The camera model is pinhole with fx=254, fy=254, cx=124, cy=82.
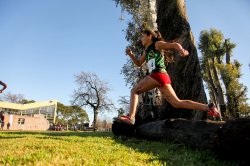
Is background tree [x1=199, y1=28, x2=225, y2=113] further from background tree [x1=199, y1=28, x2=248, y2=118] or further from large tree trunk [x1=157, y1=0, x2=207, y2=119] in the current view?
large tree trunk [x1=157, y1=0, x2=207, y2=119]

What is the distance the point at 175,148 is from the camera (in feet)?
16.2

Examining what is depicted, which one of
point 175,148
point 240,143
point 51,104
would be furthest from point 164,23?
point 51,104

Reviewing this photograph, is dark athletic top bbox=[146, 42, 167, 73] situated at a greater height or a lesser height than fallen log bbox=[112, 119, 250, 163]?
greater

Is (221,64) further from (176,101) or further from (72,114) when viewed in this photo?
(72,114)

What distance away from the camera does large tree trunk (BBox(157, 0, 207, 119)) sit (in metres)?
8.44

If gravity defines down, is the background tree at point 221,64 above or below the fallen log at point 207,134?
above

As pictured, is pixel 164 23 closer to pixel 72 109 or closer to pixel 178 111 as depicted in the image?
pixel 178 111

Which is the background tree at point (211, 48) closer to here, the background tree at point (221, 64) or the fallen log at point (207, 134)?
the background tree at point (221, 64)

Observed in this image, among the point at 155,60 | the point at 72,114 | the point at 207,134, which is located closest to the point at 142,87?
the point at 155,60

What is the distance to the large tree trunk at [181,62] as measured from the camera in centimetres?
844

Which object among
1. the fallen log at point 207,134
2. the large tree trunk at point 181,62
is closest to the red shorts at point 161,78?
the fallen log at point 207,134

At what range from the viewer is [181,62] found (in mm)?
8875

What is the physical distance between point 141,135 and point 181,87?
236 cm

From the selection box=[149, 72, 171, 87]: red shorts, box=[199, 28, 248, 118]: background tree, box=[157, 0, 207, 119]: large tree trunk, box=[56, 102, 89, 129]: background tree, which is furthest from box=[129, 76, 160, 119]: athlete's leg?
box=[56, 102, 89, 129]: background tree
